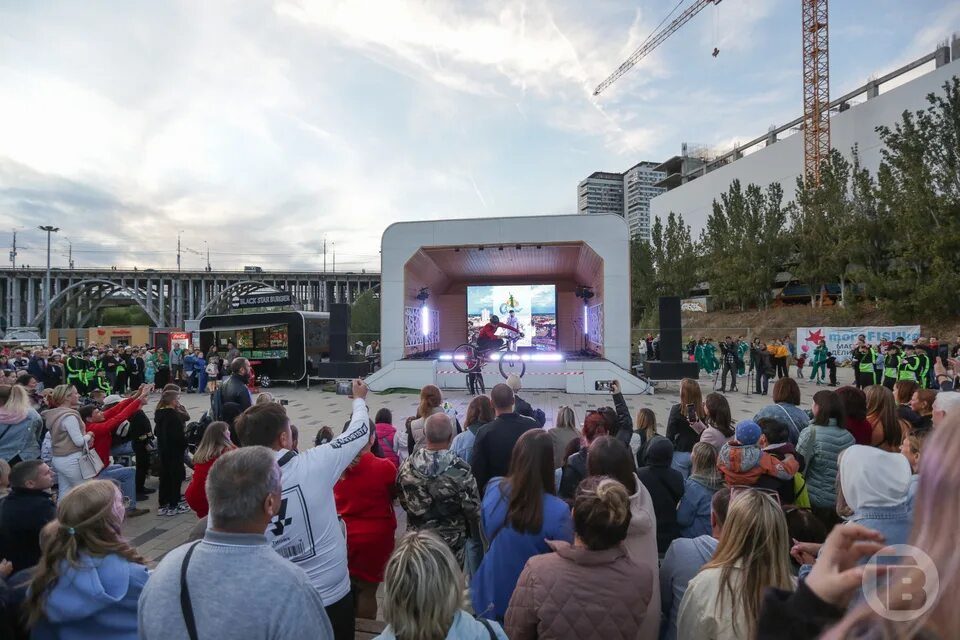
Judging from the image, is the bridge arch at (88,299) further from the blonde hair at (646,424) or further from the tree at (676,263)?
the blonde hair at (646,424)

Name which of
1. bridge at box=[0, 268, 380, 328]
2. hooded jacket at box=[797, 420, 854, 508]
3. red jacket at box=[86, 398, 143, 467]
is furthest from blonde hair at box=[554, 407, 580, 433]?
bridge at box=[0, 268, 380, 328]

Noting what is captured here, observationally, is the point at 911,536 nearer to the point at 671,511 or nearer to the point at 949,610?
the point at 949,610

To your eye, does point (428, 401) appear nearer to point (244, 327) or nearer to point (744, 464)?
point (744, 464)

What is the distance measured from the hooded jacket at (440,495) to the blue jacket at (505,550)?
0.33m

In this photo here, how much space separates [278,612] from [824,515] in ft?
12.1

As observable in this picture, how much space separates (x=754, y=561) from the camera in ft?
5.73

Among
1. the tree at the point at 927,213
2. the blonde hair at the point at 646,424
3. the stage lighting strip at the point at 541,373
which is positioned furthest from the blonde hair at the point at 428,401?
the tree at the point at 927,213

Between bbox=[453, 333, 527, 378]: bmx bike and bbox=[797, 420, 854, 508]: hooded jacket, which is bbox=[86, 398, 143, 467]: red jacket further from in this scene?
bbox=[453, 333, 527, 378]: bmx bike

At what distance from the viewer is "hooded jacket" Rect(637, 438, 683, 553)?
2902 millimetres

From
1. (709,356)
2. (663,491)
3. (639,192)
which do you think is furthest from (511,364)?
(639,192)

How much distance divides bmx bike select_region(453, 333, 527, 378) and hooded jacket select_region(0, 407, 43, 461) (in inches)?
427

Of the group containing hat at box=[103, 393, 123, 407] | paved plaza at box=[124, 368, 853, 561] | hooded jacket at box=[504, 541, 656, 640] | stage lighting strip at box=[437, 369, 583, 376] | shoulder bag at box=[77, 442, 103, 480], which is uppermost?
hat at box=[103, 393, 123, 407]

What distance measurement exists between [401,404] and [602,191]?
491ft

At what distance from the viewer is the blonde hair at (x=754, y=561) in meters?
1.72
